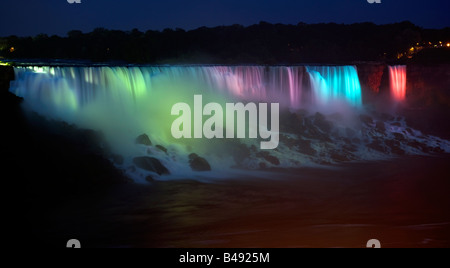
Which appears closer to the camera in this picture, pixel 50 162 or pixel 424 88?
pixel 50 162

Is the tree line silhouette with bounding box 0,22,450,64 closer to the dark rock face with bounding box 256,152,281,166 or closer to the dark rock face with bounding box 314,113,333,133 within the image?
the dark rock face with bounding box 314,113,333,133

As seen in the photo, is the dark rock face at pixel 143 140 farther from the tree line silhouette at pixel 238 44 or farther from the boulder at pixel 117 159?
the tree line silhouette at pixel 238 44

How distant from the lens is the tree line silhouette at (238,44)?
4747cm

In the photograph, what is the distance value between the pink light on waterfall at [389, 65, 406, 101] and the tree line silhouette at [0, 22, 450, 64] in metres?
10.9

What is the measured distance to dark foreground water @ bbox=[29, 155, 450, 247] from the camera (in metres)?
13.2

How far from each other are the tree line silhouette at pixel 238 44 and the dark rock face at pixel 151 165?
84.8 ft

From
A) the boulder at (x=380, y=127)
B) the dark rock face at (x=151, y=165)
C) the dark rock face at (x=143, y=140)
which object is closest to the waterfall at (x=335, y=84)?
the boulder at (x=380, y=127)

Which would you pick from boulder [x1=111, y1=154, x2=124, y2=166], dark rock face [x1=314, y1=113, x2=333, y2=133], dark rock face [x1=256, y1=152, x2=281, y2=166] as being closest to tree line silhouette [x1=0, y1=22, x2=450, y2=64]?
dark rock face [x1=314, y1=113, x2=333, y2=133]

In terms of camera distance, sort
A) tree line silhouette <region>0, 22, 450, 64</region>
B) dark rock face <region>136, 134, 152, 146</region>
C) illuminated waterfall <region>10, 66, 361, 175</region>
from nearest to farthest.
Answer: dark rock face <region>136, 134, 152, 146</region> < illuminated waterfall <region>10, 66, 361, 175</region> < tree line silhouette <region>0, 22, 450, 64</region>

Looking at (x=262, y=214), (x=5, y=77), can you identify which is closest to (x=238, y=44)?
(x=5, y=77)

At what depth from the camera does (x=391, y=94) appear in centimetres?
3622
